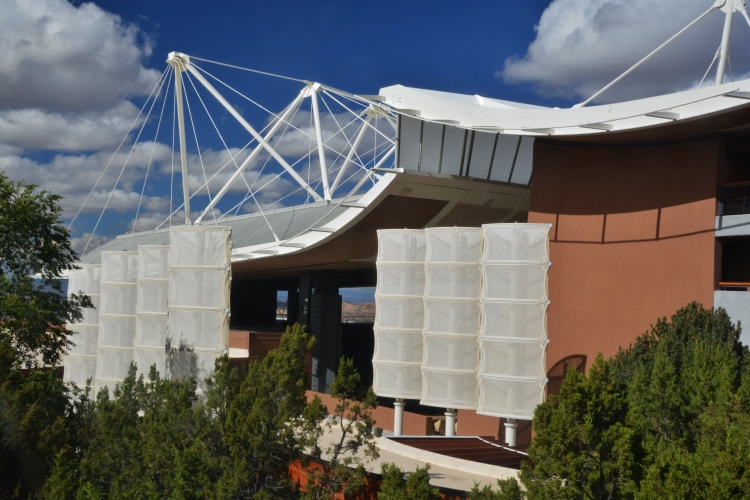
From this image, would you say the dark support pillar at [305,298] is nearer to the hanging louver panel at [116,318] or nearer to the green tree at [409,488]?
the hanging louver panel at [116,318]

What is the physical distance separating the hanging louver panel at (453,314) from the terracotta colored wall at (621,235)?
2857 mm

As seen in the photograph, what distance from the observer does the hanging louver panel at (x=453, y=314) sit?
25125 millimetres

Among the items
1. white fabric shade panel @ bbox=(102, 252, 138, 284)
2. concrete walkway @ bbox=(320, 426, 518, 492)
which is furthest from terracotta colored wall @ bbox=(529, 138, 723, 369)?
white fabric shade panel @ bbox=(102, 252, 138, 284)

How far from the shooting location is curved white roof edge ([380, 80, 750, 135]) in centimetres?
2048

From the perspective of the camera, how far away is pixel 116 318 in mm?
35438

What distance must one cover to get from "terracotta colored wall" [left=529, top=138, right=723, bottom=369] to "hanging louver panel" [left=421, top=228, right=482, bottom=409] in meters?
2.86

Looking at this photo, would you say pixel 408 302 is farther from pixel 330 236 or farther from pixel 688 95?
pixel 688 95

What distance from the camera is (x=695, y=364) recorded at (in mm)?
18234

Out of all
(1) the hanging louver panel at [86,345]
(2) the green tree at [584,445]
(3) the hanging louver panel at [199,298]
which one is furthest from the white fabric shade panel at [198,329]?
(2) the green tree at [584,445]

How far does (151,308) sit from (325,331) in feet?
49.7

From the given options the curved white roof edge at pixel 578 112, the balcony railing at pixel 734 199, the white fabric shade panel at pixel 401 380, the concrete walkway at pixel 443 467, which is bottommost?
the concrete walkway at pixel 443 467

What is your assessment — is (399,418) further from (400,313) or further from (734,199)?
(734,199)

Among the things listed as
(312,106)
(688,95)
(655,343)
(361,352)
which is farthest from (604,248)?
(361,352)

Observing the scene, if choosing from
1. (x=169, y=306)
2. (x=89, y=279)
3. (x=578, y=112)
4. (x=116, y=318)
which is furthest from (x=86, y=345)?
(x=578, y=112)
